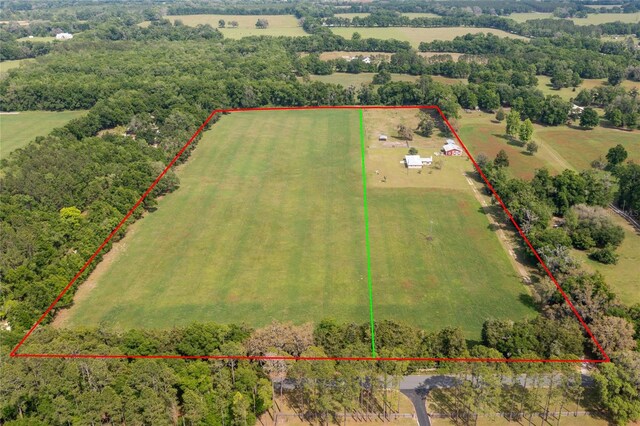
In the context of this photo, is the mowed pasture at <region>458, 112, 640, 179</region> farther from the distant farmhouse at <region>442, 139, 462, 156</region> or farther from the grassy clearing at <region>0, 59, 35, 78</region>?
the grassy clearing at <region>0, 59, 35, 78</region>

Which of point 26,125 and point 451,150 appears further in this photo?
point 26,125

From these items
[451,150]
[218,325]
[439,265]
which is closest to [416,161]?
[451,150]

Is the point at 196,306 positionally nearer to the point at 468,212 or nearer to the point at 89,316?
the point at 89,316

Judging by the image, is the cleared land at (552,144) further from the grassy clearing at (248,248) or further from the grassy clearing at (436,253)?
the grassy clearing at (248,248)

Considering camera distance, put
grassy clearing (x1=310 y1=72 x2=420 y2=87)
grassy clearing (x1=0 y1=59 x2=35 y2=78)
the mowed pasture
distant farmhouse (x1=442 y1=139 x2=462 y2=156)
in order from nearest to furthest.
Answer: the mowed pasture → distant farmhouse (x1=442 y1=139 x2=462 y2=156) → grassy clearing (x1=310 y1=72 x2=420 y2=87) → grassy clearing (x1=0 y1=59 x2=35 y2=78)

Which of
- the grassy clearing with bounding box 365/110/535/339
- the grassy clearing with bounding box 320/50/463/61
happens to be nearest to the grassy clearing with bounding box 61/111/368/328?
the grassy clearing with bounding box 365/110/535/339

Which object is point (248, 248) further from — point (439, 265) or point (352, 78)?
point (352, 78)

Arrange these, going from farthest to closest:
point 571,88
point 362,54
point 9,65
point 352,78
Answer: point 362,54
point 9,65
point 352,78
point 571,88
